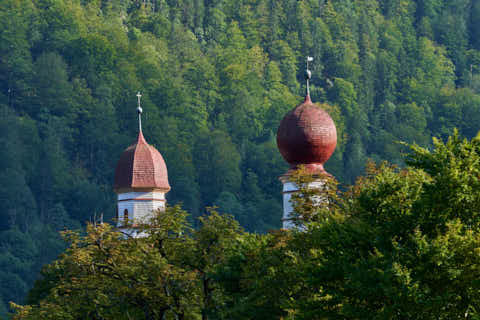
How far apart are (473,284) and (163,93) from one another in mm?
106288

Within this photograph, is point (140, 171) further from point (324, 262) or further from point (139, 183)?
point (324, 262)

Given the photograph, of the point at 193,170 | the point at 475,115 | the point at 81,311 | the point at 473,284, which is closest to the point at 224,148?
the point at 193,170

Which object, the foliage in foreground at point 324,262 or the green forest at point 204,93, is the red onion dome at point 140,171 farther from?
the green forest at point 204,93

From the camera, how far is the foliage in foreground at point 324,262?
2392cm

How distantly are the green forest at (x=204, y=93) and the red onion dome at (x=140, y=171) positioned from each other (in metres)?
43.1

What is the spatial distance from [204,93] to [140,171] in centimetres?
8431

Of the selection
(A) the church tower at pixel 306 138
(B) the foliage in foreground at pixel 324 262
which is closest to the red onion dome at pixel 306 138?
(A) the church tower at pixel 306 138

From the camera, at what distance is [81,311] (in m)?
39.2

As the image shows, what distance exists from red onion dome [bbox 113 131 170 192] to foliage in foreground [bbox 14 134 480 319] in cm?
1320

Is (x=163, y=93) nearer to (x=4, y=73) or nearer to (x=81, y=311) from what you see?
(x=4, y=73)

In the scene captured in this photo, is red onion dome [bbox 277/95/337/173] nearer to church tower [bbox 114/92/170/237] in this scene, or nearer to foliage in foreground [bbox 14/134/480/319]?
foliage in foreground [bbox 14/134/480/319]

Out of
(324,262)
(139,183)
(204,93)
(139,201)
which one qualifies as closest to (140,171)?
(139,183)

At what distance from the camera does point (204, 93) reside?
454 feet

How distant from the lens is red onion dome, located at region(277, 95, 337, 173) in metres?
45.3
